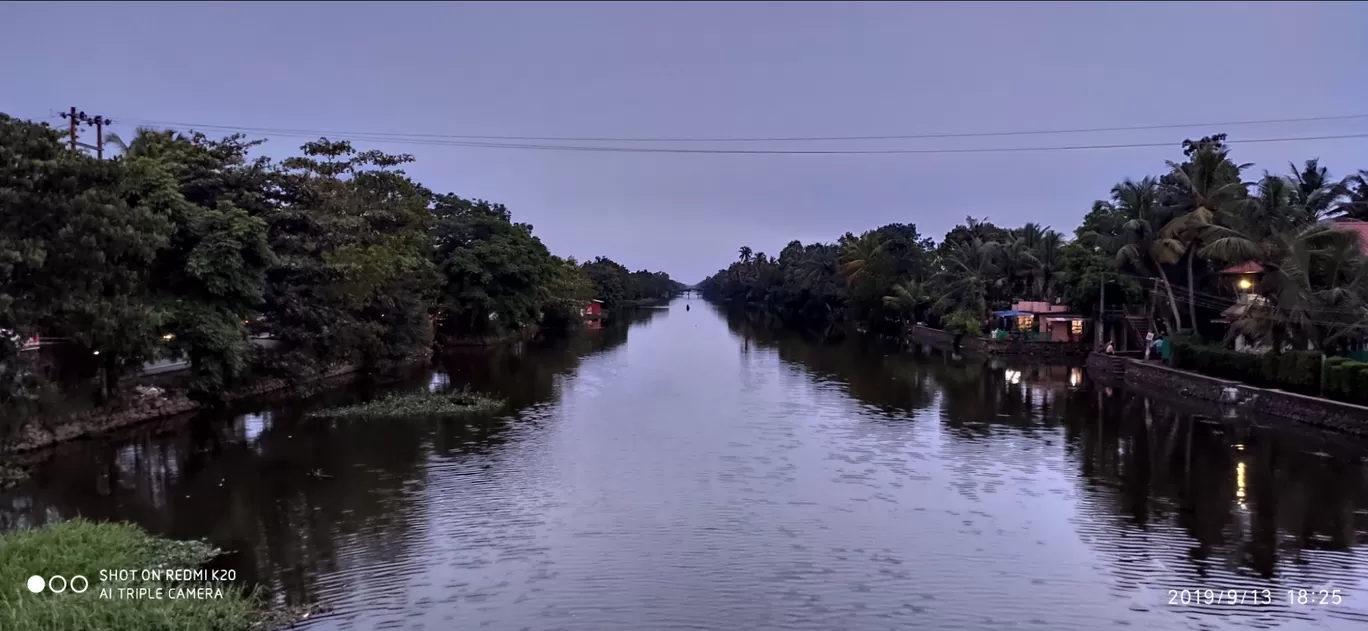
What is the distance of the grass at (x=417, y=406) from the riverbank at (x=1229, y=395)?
21.5m

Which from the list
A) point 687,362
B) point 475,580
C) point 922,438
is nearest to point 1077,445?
point 922,438

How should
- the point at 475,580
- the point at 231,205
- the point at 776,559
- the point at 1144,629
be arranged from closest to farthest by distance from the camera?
1. the point at 1144,629
2. the point at 475,580
3. the point at 776,559
4. the point at 231,205

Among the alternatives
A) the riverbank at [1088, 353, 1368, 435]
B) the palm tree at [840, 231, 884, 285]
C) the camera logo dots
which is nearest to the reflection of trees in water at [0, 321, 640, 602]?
the camera logo dots

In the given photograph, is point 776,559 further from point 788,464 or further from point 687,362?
point 687,362

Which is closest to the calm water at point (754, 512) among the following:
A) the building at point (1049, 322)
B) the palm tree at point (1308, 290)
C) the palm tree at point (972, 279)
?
the palm tree at point (1308, 290)

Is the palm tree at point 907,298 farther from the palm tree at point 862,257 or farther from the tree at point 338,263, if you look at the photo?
the tree at point 338,263

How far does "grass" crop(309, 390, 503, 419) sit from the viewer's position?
25672mm

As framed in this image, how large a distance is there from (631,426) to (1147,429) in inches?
530

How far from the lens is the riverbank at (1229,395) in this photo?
2266cm

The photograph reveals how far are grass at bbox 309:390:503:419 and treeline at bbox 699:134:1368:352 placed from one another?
73.5 feet

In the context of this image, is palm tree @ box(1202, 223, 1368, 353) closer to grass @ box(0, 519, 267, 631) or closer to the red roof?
the red roof

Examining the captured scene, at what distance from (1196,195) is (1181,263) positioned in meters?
3.45

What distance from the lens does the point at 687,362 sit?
1781 inches

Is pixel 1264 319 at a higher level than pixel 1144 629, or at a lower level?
higher
